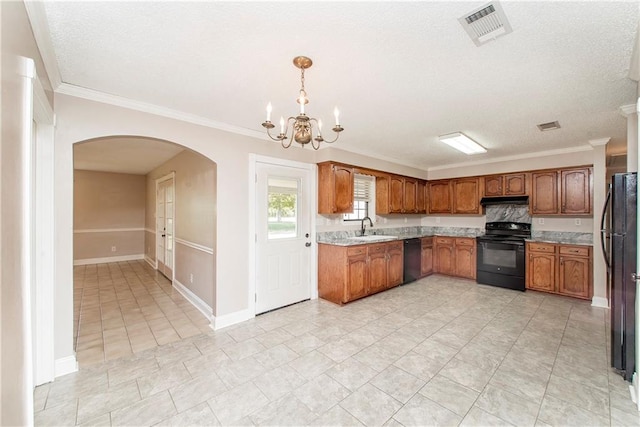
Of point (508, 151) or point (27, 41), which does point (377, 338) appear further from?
point (508, 151)

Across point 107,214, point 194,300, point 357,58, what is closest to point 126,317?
point 194,300

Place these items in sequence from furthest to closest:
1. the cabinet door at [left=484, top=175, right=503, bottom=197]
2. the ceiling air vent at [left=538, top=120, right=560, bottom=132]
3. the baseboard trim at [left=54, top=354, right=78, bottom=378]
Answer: the cabinet door at [left=484, top=175, right=503, bottom=197] → the ceiling air vent at [left=538, top=120, right=560, bottom=132] → the baseboard trim at [left=54, top=354, right=78, bottom=378]

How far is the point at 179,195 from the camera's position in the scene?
484 cm

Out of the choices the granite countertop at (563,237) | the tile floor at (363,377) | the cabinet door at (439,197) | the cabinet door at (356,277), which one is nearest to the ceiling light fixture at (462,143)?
the cabinet door at (439,197)

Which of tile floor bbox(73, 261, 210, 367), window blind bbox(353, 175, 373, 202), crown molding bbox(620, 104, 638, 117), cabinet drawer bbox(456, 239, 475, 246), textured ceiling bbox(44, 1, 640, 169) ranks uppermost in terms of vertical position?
textured ceiling bbox(44, 1, 640, 169)

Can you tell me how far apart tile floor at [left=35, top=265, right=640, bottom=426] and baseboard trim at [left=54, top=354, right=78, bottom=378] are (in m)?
0.10

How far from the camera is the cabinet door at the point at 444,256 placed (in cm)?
573

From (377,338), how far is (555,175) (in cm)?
435

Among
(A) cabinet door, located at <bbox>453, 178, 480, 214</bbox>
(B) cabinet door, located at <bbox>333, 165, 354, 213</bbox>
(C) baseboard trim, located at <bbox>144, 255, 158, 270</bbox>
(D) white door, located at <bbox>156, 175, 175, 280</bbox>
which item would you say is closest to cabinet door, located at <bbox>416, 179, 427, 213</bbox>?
(A) cabinet door, located at <bbox>453, 178, 480, 214</bbox>

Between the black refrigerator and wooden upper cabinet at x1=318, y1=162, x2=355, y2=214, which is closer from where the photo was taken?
the black refrigerator

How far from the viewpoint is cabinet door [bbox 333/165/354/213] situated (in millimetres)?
4219

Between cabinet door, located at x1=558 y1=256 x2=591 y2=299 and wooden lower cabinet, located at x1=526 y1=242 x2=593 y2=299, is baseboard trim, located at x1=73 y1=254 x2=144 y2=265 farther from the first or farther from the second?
cabinet door, located at x1=558 y1=256 x2=591 y2=299

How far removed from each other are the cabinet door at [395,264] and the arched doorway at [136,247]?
294 centimetres

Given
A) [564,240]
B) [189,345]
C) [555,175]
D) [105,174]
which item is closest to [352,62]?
[189,345]
